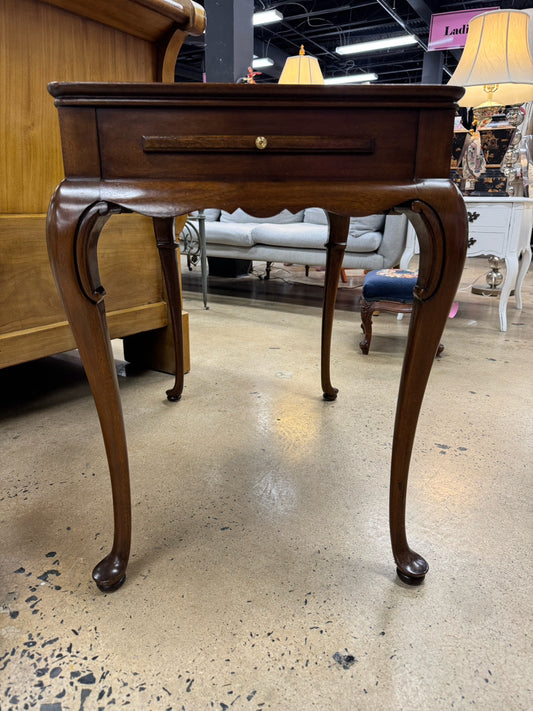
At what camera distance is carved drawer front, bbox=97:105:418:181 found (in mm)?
698

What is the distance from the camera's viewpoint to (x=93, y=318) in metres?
0.74

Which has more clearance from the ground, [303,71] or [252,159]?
[303,71]

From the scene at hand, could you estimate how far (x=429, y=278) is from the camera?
729 millimetres

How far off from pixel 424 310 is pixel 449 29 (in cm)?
890

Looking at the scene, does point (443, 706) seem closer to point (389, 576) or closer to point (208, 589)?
point (389, 576)

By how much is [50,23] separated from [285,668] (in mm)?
1606

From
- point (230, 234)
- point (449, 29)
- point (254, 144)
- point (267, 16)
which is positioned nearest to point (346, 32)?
point (449, 29)

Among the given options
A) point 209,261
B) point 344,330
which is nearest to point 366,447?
point 344,330

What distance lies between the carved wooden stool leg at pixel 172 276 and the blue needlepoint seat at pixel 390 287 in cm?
104

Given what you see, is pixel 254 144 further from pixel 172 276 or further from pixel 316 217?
pixel 316 217

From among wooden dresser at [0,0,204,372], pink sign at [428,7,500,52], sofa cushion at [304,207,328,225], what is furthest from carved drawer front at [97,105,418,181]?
pink sign at [428,7,500,52]

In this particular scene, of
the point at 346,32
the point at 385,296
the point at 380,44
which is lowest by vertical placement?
the point at 385,296

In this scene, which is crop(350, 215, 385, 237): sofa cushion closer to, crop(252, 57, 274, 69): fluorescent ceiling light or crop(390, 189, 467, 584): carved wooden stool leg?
crop(390, 189, 467, 584): carved wooden stool leg

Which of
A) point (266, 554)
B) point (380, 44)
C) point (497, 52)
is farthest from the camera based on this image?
point (380, 44)
